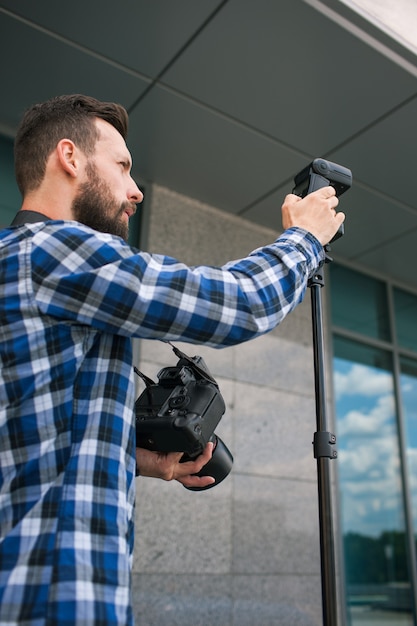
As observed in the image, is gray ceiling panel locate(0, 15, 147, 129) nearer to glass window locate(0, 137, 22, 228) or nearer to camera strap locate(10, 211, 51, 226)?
glass window locate(0, 137, 22, 228)

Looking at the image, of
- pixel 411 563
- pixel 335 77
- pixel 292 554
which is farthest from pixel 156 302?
pixel 411 563

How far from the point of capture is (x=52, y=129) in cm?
134

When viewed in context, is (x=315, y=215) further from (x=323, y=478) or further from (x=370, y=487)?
(x=370, y=487)

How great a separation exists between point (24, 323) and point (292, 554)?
358 centimetres

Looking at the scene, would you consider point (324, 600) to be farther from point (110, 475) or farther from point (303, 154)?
point (303, 154)

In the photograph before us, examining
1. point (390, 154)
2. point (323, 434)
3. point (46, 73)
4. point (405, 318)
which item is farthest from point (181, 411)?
point (405, 318)

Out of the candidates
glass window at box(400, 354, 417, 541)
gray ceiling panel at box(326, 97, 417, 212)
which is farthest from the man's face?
glass window at box(400, 354, 417, 541)

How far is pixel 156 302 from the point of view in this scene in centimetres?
105

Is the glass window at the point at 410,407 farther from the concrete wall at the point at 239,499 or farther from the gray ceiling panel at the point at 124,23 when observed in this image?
the gray ceiling panel at the point at 124,23

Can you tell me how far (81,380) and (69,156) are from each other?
0.51 m

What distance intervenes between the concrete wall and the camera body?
96.8 inches

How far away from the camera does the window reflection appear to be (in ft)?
15.1

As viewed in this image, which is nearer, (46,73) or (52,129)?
(52,129)

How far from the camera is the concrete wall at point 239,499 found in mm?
3553
